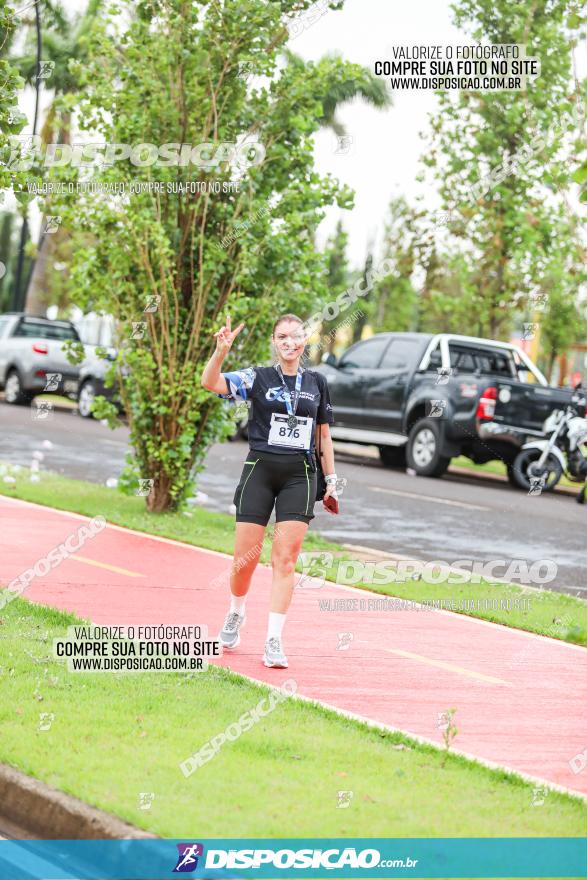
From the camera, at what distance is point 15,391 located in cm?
2947

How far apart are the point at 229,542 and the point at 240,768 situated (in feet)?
21.6

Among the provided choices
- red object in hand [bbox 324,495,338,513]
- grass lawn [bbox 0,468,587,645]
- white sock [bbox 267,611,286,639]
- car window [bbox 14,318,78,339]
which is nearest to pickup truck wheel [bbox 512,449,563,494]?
grass lawn [bbox 0,468,587,645]

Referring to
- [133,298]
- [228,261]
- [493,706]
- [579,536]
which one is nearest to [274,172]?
[228,261]

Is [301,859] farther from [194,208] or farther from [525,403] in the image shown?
[525,403]

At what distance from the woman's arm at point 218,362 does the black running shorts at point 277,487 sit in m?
0.41

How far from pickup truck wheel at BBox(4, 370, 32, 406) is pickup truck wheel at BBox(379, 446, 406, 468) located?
963 centimetres

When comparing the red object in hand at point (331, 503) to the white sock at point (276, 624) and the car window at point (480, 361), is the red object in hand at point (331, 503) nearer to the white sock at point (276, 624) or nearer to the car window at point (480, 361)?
the white sock at point (276, 624)

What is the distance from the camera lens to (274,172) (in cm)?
1279

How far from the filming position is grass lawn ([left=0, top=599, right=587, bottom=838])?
15.1 ft

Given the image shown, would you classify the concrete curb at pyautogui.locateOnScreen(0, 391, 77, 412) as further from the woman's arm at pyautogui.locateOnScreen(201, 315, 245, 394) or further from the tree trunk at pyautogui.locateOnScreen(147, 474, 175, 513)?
the woman's arm at pyautogui.locateOnScreen(201, 315, 245, 394)

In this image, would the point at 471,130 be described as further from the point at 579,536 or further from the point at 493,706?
the point at 493,706

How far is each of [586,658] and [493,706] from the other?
172 cm

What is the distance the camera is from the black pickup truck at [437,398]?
1995 centimetres

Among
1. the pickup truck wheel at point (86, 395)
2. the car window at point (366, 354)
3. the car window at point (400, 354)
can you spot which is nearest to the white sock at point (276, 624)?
the car window at point (400, 354)
